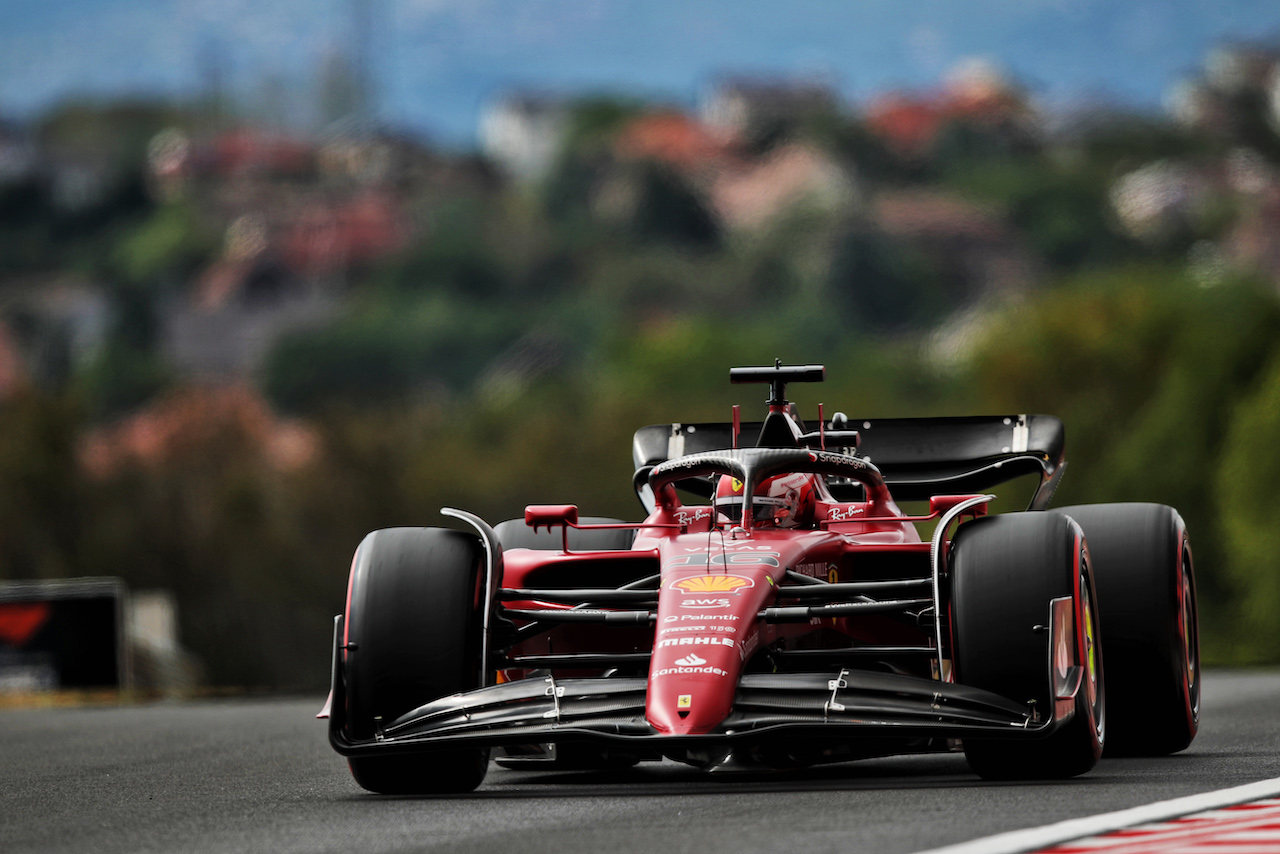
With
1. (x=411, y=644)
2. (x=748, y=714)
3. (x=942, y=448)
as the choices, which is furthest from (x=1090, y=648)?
(x=942, y=448)

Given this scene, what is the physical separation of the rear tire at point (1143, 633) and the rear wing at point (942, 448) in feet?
5.93

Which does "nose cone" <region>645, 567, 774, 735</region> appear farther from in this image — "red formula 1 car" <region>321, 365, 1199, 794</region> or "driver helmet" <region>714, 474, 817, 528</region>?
"driver helmet" <region>714, 474, 817, 528</region>

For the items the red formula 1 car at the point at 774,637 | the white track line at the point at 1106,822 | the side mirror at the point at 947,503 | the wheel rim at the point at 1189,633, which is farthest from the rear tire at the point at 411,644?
the wheel rim at the point at 1189,633

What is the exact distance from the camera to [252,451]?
117000 mm

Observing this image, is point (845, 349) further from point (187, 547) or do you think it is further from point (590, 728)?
point (590, 728)

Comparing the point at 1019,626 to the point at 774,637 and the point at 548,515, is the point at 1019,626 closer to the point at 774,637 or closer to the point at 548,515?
the point at 774,637

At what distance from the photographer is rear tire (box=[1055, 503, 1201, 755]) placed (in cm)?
1087

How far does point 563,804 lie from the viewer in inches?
350

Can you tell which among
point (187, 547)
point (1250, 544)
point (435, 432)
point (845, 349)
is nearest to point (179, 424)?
point (435, 432)

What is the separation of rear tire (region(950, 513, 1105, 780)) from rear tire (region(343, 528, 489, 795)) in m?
2.08

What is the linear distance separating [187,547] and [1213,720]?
7635 centimetres

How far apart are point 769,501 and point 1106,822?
11.3 ft

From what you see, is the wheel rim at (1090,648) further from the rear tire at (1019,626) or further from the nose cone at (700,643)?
the nose cone at (700,643)

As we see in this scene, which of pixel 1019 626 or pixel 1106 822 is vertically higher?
pixel 1019 626
